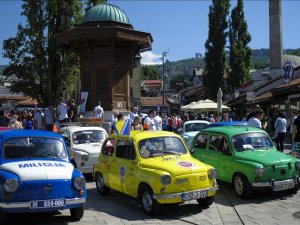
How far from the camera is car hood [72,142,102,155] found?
1238 cm

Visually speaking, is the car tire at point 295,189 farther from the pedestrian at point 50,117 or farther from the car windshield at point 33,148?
the pedestrian at point 50,117

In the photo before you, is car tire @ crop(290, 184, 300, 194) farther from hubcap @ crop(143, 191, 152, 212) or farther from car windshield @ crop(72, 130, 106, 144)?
car windshield @ crop(72, 130, 106, 144)

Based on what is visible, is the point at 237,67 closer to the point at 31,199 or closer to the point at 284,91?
the point at 284,91

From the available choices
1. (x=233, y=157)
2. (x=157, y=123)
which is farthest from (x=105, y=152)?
(x=157, y=123)

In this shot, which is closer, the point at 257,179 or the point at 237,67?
the point at 257,179

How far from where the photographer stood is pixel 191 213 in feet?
27.6

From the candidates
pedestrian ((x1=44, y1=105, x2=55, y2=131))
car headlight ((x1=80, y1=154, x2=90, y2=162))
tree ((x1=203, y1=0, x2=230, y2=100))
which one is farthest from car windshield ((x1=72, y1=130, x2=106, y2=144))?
tree ((x1=203, y1=0, x2=230, y2=100))

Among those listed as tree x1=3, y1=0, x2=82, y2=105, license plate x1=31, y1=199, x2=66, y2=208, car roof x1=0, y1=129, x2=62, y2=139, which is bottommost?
license plate x1=31, y1=199, x2=66, y2=208

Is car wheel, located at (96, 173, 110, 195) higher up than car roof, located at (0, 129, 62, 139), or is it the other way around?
car roof, located at (0, 129, 62, 139)

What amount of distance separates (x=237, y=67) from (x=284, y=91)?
26.0 meters

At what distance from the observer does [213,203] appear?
9.36 metres

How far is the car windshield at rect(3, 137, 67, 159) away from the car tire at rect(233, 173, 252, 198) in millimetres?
4072

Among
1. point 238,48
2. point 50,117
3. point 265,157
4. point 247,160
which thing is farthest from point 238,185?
point 238,48

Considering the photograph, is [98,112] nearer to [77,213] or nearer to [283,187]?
[283,187]
